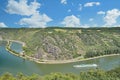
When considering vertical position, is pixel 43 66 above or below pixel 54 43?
below

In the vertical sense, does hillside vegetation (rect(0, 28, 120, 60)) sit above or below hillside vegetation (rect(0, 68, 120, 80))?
above

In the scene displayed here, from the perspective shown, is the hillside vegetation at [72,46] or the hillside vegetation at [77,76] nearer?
the hillside vegetation at [77,76]

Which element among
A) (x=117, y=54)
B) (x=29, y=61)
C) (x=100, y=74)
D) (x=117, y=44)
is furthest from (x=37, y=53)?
(x=100, y=74)

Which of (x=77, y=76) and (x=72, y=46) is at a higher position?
(x=72, y=46)

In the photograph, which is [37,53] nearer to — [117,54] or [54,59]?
[54,59]

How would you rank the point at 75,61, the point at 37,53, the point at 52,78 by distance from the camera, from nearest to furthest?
1. the point at 52,78
2. the point at 75,61
3. the point at 37,53

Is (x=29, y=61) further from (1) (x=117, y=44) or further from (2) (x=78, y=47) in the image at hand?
(1) (x=117, y=44)

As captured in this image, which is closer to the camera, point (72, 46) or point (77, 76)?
point (77, 76)

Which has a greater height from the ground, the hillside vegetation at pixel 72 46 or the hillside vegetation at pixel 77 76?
the hillside vegetation at pixel 72 46

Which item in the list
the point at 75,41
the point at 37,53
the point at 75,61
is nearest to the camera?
the point at 75,61

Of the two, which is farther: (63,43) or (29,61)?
(63,43)

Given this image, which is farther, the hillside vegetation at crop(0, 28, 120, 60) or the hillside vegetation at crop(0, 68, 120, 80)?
the hillside vegetation at crop(0, 28, 120, 60)
